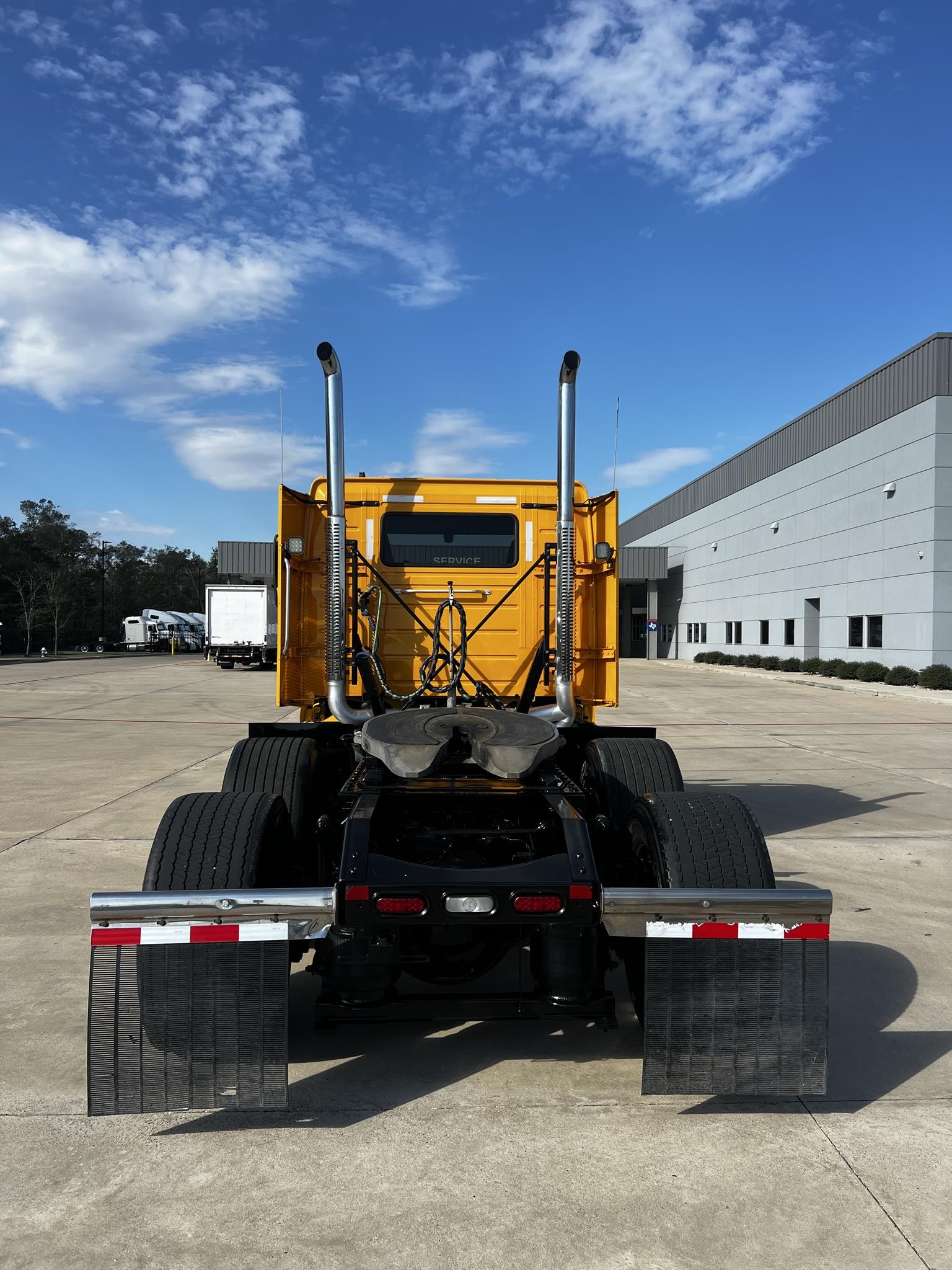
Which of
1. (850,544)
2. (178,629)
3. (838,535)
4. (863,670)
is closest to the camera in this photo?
(863,670)

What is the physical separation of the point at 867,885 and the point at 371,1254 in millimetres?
4820

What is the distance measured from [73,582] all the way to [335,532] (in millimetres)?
72083

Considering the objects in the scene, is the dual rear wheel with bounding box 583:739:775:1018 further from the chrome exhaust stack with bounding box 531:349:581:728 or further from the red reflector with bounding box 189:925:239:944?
the red reflector with bounding box 189:925:239:944

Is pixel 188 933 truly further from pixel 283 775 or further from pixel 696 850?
pixel 283 775

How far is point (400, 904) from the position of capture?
3240 mm

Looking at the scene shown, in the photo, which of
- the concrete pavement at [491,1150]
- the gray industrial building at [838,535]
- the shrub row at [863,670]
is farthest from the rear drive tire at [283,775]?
the gray industrial building at [838,535]

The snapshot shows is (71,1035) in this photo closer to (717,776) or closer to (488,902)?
(488,902)

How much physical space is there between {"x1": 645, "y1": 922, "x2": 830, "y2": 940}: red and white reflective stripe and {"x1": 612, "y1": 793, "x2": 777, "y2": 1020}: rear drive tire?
151mm

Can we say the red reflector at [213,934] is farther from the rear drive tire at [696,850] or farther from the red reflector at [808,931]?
the red reflector at [808,931]

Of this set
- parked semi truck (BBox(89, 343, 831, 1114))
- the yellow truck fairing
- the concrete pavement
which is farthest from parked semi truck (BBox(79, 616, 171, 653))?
parked semi truck (BBox(89, 343, 831, 1114))

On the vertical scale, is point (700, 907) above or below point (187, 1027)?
above

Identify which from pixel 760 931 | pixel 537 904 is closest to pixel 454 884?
pixel 537 904

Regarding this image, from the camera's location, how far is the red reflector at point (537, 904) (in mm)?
3248

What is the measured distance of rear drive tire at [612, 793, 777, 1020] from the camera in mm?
3578
